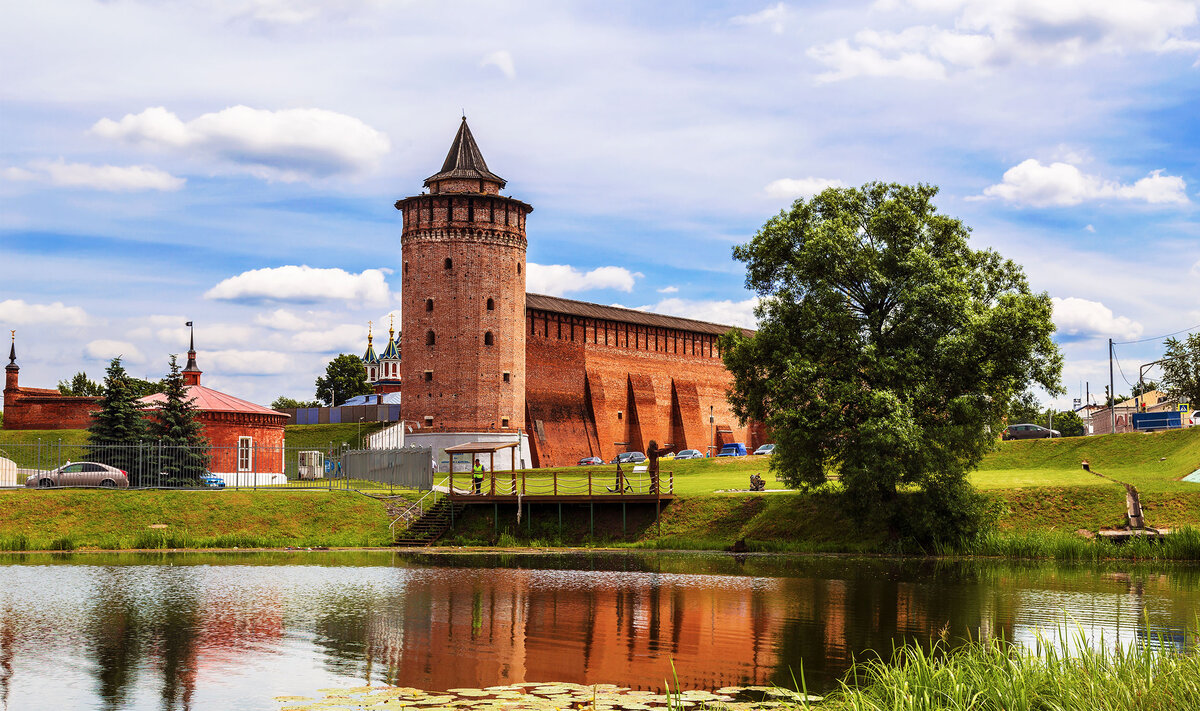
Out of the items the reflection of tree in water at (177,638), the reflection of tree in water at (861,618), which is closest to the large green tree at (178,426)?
the reflection of tree in water at (177,638)

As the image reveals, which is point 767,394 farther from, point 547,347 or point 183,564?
point 547,347

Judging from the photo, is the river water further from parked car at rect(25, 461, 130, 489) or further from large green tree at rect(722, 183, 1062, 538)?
parked car at rect(25, 461, 130, 489)

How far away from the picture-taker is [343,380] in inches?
3925

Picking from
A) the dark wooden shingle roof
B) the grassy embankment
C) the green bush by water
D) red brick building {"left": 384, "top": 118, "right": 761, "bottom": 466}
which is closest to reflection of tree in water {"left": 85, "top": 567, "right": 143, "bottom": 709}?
the green bush by water

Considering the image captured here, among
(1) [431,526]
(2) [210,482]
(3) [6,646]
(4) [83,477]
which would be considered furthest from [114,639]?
(2) [210,482]

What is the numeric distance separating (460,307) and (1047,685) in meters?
48.3

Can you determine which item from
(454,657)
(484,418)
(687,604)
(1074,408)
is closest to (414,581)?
(687,604)

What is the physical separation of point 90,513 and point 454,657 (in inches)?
785

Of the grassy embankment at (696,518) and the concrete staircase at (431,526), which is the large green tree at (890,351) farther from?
the concrete staircase at (431,526)

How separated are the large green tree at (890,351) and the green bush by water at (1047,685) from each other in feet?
51.6

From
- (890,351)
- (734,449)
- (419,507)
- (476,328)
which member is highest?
(476,328)

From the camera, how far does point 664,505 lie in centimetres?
3019

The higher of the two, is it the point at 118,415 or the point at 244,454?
the point at 118,415

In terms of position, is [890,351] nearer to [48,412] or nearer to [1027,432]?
[1027,432]
